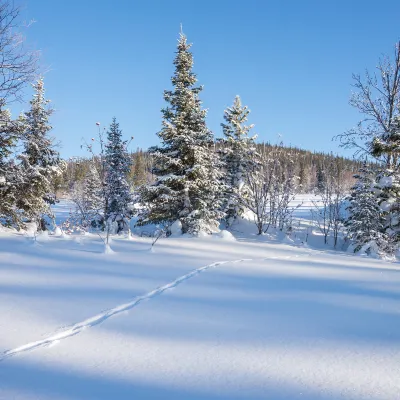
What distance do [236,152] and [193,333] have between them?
1943 cm

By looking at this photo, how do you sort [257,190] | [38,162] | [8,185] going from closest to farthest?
[8,185], [38,162], [257,190]

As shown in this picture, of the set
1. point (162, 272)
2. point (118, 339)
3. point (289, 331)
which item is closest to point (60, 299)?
point (118, 339)

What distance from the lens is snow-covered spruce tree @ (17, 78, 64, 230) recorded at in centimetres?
1586

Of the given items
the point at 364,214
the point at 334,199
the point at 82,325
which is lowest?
the point at 82,325

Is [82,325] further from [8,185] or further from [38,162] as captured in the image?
[38,162]

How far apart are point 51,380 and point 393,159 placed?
13296 millimetres

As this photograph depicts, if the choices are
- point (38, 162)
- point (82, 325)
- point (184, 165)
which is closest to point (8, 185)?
point (38, 162)

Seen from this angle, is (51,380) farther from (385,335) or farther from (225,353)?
(385,335)

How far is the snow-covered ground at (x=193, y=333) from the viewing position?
2.25 m

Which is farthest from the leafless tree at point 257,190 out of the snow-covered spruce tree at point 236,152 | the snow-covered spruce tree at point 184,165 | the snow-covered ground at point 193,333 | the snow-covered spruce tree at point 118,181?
the snow-covered ground at point 193,333

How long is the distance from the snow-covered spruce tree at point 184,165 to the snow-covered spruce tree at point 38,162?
209 inches

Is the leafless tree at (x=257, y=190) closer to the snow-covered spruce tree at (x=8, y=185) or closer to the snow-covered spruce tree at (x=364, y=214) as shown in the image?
the snow-covered spruce tree at (x=364, y=214)

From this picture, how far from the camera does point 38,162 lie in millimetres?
17625

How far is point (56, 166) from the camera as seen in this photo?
57.0 feet
